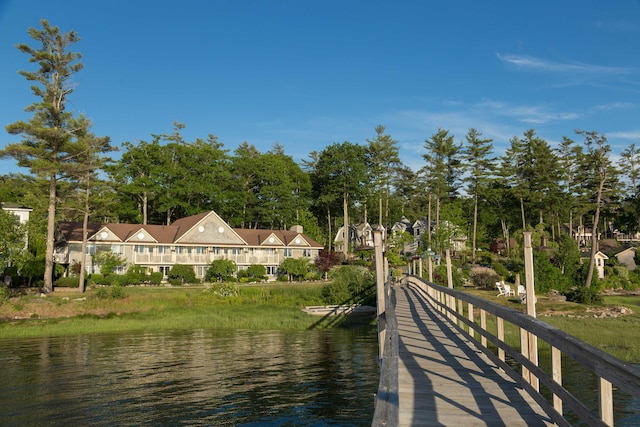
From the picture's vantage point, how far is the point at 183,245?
56125 mm

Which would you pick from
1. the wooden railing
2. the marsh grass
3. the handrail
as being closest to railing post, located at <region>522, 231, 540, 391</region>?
the wooden railing

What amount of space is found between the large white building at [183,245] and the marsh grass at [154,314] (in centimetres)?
1411

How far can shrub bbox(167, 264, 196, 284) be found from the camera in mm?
51688

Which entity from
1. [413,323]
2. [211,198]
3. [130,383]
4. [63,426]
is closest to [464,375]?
[413,323]

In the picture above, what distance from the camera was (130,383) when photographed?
17.4m

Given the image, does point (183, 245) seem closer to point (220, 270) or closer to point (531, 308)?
point (220, 270)

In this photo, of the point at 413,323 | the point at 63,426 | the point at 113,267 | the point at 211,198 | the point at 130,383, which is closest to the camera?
the point at 63,426

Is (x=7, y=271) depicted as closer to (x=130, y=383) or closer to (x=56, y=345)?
(x=56, y=345)

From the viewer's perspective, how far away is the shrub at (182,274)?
5169cm

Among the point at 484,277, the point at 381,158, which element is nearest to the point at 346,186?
the point at 381,158

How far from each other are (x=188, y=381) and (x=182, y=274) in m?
35.4

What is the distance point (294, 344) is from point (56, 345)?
1205 centimetres

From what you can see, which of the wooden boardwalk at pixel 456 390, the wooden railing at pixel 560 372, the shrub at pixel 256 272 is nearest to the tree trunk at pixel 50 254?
the shrub at pixel 256 272

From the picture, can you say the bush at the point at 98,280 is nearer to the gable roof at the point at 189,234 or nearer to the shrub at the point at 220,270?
the gable roof at the point at 189,234
